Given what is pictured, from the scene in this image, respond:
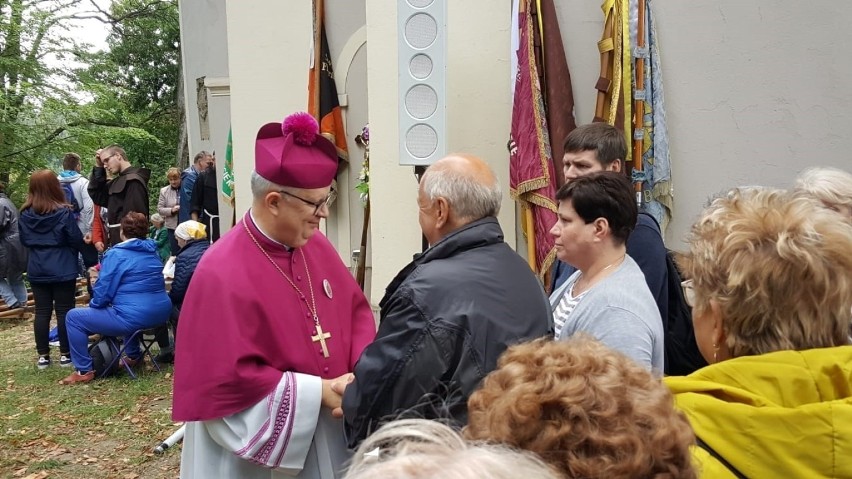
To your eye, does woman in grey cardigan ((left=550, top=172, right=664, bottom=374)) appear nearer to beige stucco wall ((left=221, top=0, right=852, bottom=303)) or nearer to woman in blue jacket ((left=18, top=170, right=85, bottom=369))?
beige stucco wall ((left=221, top=0, right=852, bottom=303))

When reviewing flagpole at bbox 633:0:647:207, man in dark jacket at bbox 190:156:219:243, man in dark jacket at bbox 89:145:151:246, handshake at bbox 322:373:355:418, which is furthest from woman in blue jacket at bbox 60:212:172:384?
handshake at bbox 322:373:355:418

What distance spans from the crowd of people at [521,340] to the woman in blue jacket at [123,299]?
171 inches

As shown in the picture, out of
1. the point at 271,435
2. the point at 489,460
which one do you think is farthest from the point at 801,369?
the point at 271,435

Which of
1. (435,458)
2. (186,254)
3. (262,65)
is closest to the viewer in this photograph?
(435,458)

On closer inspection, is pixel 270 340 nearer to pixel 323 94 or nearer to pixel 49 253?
pixel 323 94

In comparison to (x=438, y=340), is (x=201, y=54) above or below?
above

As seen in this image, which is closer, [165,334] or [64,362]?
[165,334]

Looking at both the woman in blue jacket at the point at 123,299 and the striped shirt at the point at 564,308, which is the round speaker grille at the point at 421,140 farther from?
the woman in blue jacket at the point at 123,299

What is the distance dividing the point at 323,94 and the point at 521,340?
4907 millimetres

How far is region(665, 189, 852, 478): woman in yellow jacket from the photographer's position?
1.24m

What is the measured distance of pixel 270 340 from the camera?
230 cm

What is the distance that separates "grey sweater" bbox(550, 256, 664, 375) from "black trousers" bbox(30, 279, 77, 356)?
6.33 m

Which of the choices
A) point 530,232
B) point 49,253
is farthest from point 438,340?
point 49,253

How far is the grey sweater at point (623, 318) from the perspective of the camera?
82.8 inches
